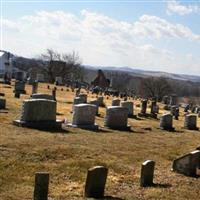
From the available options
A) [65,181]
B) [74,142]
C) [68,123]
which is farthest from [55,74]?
[65,181]

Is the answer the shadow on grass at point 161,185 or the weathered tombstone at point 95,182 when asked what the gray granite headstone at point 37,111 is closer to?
the shadow on grass at point 161,185

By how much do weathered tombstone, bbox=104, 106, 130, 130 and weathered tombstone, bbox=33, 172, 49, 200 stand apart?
45.0ft

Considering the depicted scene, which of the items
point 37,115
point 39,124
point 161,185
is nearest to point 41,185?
point 161,185

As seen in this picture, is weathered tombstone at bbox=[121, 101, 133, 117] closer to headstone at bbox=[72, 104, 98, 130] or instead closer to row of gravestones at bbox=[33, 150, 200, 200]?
headstone at bbox=[72, 104, 98, 130]

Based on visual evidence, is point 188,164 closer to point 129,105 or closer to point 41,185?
point 41,185

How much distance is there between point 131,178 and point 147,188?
3.28ft

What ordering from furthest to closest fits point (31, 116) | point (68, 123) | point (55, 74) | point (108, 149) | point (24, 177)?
point (55, 74)
point (68, 123)
point (31, 116)
point (108, 149)
point (24, 177)

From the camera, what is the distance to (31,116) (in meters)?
19.7

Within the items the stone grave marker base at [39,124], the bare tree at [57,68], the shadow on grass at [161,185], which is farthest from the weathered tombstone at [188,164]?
the bare tree at [57,68]

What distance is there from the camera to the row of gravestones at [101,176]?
9.47 metres

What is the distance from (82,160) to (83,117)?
7.71 metres

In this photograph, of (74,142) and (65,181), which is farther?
(74,142)

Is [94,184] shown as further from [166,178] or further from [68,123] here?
[68,123]

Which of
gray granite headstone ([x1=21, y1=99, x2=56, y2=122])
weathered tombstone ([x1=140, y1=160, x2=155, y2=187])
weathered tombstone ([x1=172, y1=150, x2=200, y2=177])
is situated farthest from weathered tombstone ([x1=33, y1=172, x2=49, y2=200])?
gray granite headstone ([x1=21, y1=99, x2=56, y2=122])
